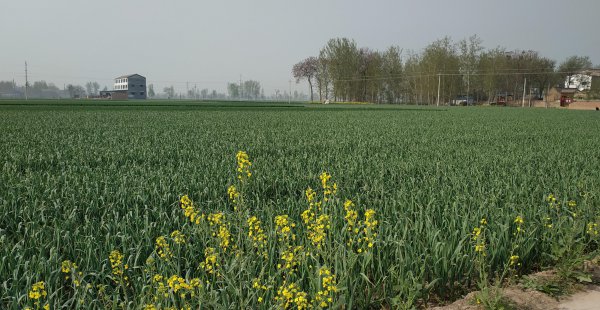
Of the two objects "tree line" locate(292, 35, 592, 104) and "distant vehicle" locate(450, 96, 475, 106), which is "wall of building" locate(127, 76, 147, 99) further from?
"distant vehicle" locate(450, 96, 475, 106)

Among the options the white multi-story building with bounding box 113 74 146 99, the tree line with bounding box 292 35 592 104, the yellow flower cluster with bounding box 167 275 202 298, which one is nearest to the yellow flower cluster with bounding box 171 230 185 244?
the yellow flower cluster with bounding box 167 275 202 298

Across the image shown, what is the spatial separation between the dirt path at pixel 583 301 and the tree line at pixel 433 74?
81592mm

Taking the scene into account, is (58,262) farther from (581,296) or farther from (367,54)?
(367,54)

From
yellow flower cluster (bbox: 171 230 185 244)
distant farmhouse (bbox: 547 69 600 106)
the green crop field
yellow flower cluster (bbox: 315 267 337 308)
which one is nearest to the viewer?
yellow flower cluster (bbox: 315 267 337 308)

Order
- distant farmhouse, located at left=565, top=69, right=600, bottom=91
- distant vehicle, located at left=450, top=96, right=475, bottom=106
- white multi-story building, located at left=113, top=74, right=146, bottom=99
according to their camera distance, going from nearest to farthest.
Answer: distant farmhouse, located at left=565, top=69, right=600, bottom=91
distant vehicle, located at left=450, top=96, right=475, bottom=106
white multi-story building, located at left=113, top=74, right=146, bottom=99

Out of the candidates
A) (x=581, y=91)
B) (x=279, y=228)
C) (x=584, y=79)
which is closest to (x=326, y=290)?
(x=279, y=228)

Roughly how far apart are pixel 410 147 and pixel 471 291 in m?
9.15

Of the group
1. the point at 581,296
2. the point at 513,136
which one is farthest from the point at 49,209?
the point at 513,136

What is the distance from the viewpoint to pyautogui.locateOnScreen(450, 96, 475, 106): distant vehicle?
89725 millimetres

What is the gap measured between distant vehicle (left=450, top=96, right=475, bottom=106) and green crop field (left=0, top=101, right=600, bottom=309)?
275ft

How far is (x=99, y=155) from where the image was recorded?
Answer: 1000 cm

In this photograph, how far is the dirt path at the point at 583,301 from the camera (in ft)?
11.1

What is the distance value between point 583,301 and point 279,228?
2.64m

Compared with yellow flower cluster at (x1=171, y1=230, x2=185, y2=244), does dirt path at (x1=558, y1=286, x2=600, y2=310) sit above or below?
below
